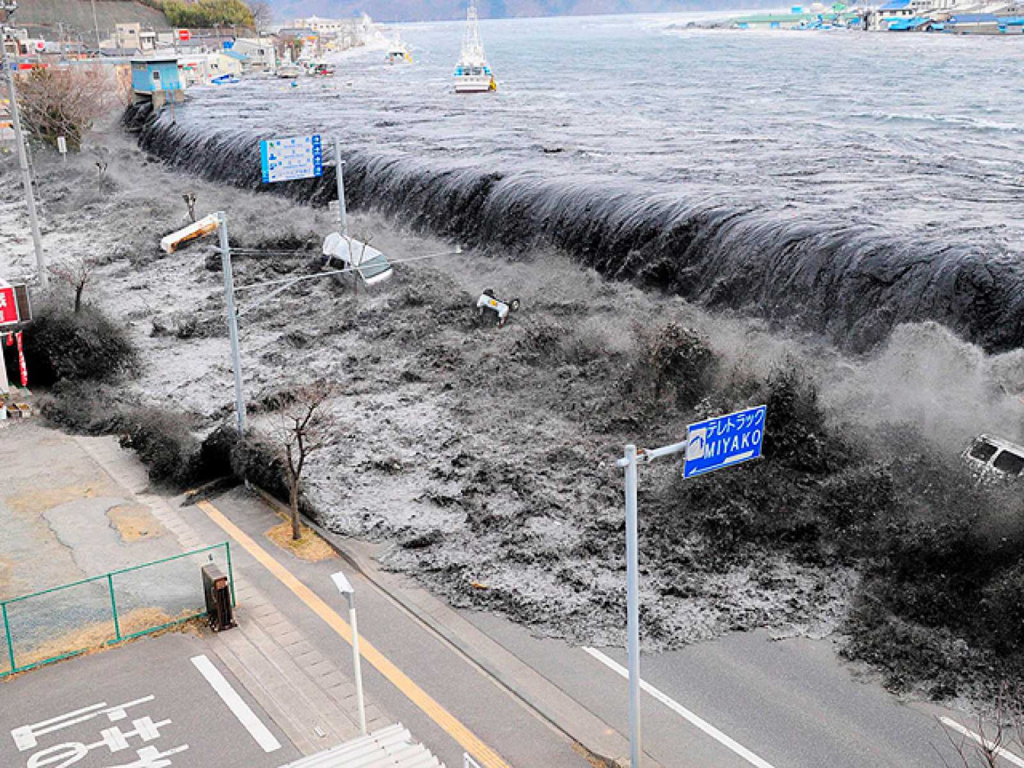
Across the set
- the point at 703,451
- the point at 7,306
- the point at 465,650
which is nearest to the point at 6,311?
the point at 7,306

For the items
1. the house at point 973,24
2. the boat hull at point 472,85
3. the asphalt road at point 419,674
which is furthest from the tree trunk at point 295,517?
the house at point 973,24

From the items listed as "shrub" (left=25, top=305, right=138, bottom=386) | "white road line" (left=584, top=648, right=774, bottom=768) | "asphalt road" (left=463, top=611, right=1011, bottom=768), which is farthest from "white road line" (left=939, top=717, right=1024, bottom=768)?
"shrub" (left=25, top=305, right=138, bottom=386)

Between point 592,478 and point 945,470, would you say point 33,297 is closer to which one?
point 592,478

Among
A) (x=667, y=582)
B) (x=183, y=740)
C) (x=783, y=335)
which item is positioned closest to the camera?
(x=183, y=740)

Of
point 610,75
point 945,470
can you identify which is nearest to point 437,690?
point 945,470

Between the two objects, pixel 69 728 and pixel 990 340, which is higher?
pixel 990 340

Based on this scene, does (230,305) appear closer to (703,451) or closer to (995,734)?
(703,451)

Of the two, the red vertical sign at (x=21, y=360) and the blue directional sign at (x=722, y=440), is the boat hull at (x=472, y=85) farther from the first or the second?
the blue directional sign at (x=722, y=440)
